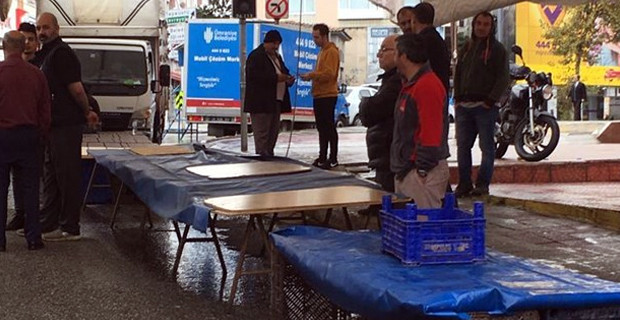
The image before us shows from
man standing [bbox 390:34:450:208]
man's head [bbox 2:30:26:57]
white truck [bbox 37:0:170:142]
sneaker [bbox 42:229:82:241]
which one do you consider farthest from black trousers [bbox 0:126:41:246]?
white truck [bbox 37:0:170:142]

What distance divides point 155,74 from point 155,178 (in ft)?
43.0

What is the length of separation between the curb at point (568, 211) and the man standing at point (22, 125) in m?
4.55

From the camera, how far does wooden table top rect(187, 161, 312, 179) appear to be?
7.38 meters

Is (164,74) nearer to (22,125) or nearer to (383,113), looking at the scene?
(22,125)

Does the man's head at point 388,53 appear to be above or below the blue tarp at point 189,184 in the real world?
above

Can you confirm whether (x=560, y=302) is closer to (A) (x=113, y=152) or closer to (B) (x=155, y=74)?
(A) (x=113, y=152)

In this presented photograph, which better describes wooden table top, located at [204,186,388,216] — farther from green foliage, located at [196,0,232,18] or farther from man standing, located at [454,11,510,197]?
green foliage, located at [196,0,232,18]

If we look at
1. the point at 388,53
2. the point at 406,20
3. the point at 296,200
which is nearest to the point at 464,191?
the point at 406,20

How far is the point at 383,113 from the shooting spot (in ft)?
25.0

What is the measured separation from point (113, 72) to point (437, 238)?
1510 centimetres

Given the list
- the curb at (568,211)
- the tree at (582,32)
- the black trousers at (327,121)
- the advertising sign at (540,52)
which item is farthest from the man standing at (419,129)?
the advertising sign at (540,52)

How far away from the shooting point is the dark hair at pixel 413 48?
598cm

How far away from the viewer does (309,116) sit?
94.5 ft

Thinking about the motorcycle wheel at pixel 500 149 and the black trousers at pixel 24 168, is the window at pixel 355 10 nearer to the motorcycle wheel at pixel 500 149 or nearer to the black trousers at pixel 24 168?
the motorcycle wheel at pixel 500 149
